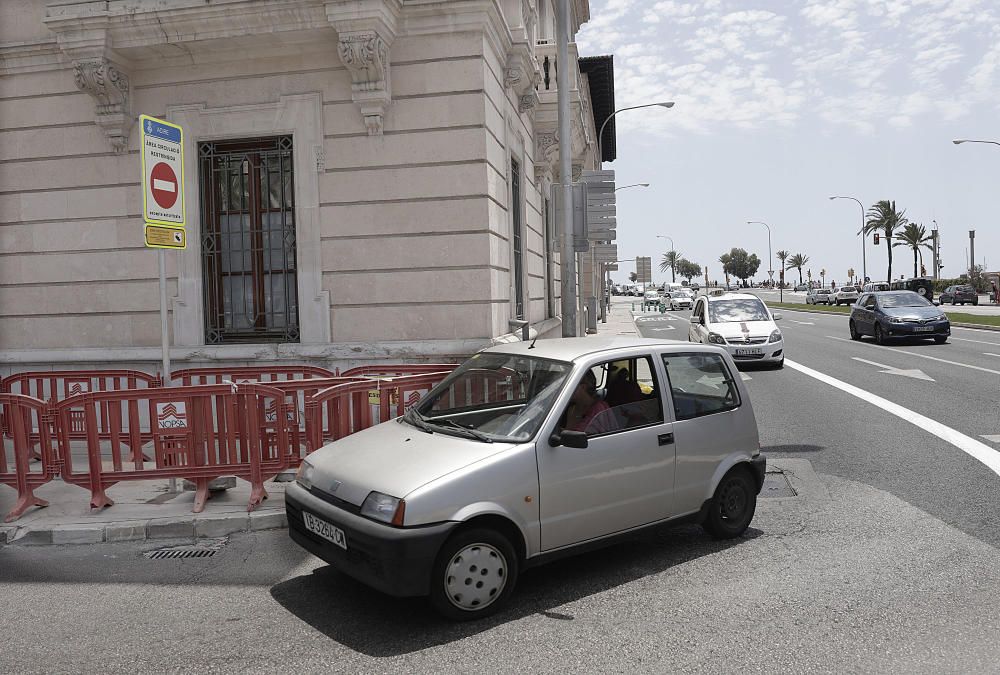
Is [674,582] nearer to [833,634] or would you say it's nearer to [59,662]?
[833,634]

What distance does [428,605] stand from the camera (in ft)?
14.8

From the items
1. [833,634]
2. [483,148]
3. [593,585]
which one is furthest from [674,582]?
[483,148]

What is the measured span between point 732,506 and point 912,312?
64.7 ft

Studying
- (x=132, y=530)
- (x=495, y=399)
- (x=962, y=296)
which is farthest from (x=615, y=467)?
(x=962, y=296)

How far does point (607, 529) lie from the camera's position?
4.91 metres

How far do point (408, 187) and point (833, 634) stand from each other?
7839mm

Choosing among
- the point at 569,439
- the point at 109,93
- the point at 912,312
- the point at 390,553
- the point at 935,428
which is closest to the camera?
the point at 390,553

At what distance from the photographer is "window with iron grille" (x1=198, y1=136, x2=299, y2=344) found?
10.9 m

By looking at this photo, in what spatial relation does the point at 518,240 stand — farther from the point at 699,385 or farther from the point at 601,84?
the point at 601,84

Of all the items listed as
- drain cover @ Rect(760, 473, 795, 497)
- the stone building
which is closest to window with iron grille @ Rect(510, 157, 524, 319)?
the stone building

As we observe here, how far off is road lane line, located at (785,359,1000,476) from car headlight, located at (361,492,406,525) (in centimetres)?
607

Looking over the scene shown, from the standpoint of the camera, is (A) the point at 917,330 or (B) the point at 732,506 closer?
(B) the point at 732,506

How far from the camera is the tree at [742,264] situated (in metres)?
161

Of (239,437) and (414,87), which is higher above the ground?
(414,87)
